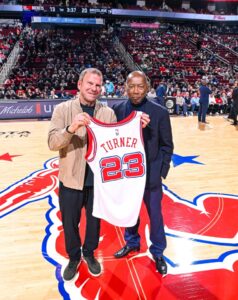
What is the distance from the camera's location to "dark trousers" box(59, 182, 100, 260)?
2.16 meters

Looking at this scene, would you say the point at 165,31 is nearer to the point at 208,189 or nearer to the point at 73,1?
the point at 73,1

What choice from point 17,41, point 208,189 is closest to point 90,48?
point 17,41

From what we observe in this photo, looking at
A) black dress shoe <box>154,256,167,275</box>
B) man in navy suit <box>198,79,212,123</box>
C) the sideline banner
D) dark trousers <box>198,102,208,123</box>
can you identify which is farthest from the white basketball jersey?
the sideline banner

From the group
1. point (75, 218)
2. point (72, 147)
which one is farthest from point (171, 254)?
point (72, 147)

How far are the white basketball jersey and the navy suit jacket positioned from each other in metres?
0.14

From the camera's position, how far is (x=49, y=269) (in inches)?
98.7

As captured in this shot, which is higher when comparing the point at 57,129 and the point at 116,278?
the point at 57,129

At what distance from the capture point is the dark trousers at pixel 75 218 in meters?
2.16

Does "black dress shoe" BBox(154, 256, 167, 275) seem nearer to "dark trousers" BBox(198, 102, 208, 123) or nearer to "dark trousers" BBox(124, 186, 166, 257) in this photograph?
"dark trousers" BBox(124, 186, 166, 257)

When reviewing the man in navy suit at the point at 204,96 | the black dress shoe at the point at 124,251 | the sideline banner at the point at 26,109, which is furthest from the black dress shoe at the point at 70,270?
the sideline banner at the point at 26,109

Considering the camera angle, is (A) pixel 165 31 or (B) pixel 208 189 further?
(A) pixel 165 31

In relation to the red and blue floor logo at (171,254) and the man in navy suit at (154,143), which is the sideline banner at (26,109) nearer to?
the red and blue floor logo at (171,254)

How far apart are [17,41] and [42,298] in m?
17.4

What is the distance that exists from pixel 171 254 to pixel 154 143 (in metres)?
1.07
